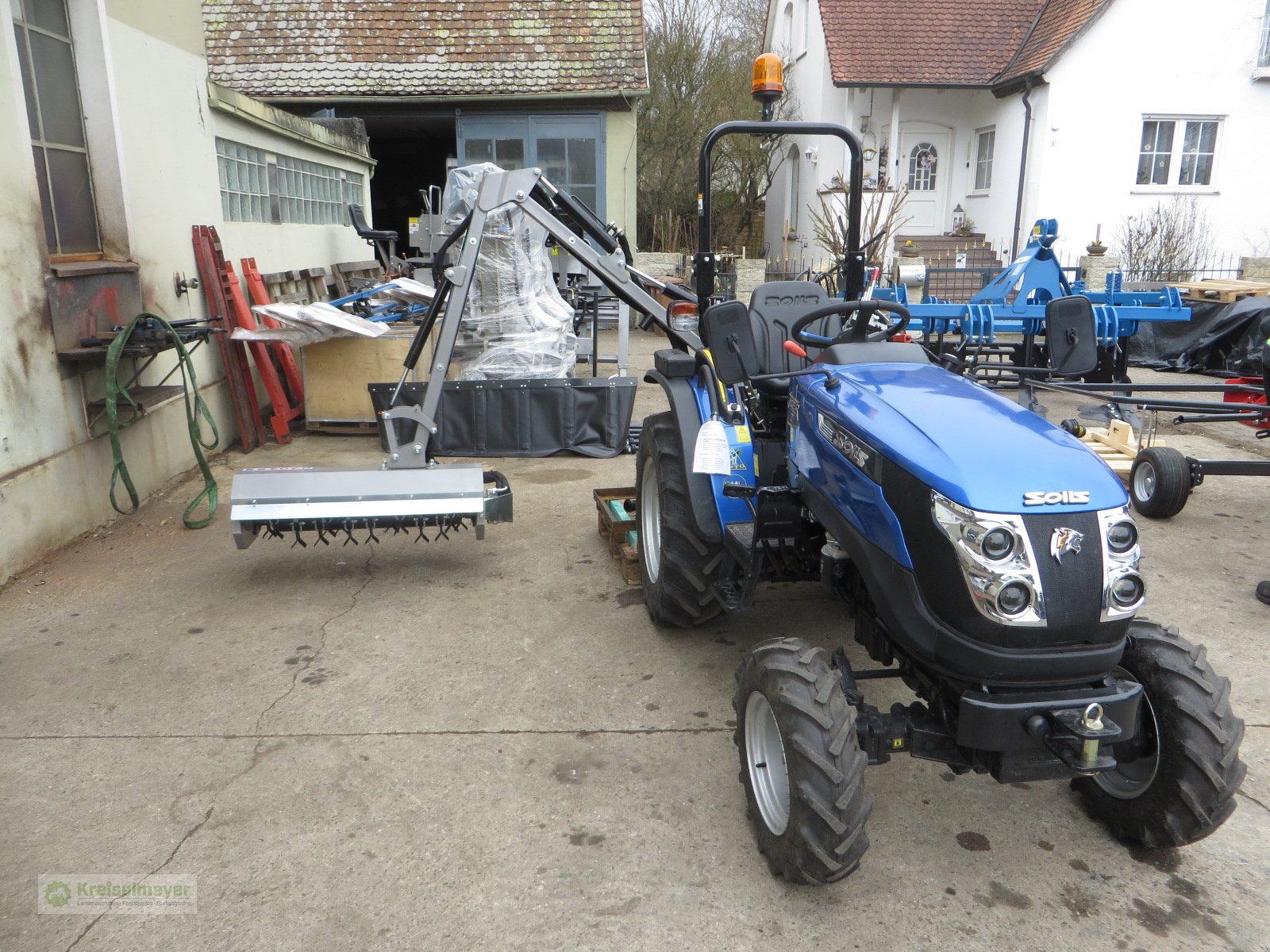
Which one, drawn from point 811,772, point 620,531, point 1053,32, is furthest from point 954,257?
point 811,772

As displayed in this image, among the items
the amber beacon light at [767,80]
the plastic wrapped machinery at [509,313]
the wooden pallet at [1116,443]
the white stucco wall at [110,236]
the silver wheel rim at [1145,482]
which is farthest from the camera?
the plastic wrapped machinery at [509,313]

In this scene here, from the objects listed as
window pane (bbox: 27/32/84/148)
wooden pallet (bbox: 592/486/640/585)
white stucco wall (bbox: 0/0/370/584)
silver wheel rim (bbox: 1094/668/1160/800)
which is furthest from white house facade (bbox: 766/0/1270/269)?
silver wheel rim (bbox: 1094/668/1160/800)

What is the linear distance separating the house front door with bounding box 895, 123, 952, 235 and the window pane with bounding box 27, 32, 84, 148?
51.2 feet

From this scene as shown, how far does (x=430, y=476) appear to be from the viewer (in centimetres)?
440

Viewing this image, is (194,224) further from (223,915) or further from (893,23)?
(893,23)

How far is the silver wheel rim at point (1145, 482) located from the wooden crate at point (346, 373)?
503 centimetres

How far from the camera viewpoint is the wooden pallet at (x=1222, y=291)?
10703 millimetres

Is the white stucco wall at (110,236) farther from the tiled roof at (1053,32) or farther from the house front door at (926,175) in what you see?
the house front door at (926,175)

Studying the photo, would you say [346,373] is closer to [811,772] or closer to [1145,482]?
[1145,482]

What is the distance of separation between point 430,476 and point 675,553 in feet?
4.77

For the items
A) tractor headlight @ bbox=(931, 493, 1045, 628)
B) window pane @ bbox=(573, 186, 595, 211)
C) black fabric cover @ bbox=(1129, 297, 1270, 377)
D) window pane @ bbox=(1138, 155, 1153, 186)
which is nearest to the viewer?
tractor headlight @ bbox=(931, 493, 1045, 628)

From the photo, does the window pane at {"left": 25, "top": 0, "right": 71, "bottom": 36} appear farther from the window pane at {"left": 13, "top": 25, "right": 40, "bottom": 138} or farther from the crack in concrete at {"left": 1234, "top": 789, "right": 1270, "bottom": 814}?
the crack in concrete at {"left": 1234, "top": 789, "right": 1270, "bottom": 814}

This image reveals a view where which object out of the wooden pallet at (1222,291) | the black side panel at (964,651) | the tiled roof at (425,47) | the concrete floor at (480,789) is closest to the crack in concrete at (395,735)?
the concrete floor at (480,789)

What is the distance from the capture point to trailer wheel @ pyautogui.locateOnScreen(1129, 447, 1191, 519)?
5.09 metres
